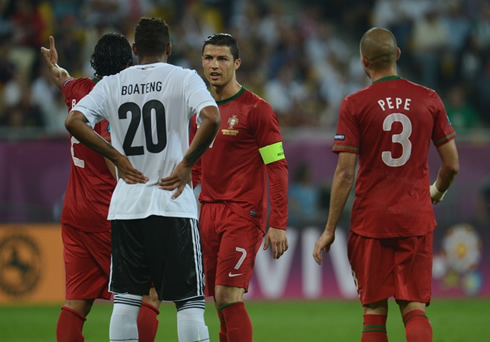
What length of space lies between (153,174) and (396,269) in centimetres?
170

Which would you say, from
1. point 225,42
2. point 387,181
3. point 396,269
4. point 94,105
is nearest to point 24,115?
point 225,42

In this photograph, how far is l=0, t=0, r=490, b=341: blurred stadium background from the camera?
12.1 meters

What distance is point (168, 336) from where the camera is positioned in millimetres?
9172

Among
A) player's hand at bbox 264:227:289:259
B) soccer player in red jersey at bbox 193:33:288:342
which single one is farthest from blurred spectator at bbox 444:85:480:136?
player's hand at bbox 264:227:289:259

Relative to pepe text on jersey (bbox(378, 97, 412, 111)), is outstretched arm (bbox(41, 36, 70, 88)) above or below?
above

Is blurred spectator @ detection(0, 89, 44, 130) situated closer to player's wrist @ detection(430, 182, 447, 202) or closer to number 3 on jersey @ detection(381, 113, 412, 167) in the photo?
player's wrist @ detection(430, 182, 447, 202)

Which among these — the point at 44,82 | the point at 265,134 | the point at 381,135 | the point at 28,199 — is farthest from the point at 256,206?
the point at 44,82

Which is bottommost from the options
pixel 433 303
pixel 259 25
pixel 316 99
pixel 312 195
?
pixel 433 303

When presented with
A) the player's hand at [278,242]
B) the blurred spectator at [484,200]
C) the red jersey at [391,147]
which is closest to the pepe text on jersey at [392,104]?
the red jersey at [391,147]

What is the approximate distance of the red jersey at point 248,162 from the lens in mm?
6504

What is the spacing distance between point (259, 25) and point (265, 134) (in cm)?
1053

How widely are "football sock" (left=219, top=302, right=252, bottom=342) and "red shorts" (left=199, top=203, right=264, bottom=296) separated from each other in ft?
0.55

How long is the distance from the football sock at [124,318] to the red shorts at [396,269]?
1495 millimetres

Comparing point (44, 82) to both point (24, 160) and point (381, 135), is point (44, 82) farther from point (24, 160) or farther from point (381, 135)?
point (381, 135)
